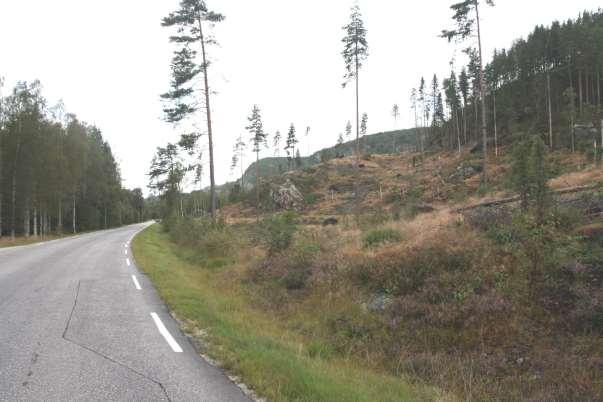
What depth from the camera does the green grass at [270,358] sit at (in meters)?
4.74

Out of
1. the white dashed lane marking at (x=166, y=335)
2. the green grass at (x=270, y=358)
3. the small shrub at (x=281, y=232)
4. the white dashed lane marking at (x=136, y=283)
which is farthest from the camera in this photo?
the small shrub at (x=281, y=232)

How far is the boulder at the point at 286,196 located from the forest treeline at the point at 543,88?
1259 inches

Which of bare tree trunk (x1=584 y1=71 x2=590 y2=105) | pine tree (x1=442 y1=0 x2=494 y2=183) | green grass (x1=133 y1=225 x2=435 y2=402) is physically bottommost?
green grass (x1=133 y1=225 x2=435 y2=402)

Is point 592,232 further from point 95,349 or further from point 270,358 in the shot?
point 95,349

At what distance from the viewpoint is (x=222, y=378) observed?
4996mm

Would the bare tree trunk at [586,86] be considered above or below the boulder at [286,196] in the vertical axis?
above

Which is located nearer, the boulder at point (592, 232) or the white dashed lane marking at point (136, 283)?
the boulder at point (592, 232)

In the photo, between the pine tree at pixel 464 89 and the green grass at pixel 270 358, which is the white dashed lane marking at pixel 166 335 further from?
the pine tree at pixel 464 89

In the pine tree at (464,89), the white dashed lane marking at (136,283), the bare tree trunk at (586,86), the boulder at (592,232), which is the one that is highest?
the pine tree at (464,89)

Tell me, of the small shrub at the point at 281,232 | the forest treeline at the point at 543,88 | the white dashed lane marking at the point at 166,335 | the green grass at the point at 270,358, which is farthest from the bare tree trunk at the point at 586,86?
the white dashed lane marking at the point at 166,335

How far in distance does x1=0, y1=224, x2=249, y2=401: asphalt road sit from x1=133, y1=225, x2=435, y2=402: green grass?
14.4 inches

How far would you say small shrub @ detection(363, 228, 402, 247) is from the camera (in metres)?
11.7

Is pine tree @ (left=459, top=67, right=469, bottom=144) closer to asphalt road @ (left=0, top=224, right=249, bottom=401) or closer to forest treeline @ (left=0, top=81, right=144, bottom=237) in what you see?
forest treeline @ (left=0, top=81, right=144, bottom=237)

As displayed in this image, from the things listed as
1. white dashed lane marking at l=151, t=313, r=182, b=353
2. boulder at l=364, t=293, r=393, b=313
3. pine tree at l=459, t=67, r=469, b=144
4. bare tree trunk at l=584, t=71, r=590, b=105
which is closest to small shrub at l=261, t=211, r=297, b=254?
boulder at l=364, t=293, r=393, b=313
